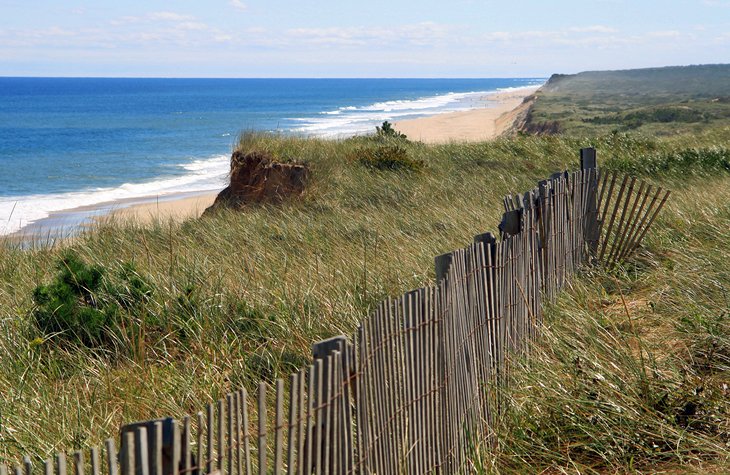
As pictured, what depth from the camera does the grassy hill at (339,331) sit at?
11.8 feet

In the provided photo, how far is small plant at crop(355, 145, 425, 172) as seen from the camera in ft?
47.0

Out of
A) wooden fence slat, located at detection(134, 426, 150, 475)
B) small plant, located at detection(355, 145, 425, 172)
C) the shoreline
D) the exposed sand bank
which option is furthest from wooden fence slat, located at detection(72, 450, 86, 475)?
the exposed sand bank

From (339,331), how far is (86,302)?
2120mm

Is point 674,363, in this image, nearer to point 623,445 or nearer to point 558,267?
point 623,445

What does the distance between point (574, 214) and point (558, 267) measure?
0.75 m

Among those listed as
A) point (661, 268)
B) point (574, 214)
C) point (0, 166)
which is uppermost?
point (574, 214)

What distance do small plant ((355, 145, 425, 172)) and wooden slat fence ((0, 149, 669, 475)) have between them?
8913 mm

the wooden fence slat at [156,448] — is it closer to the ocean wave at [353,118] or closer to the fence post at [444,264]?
the fence post at [444,264]

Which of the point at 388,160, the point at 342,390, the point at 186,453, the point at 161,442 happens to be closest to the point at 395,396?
the point at 342,390

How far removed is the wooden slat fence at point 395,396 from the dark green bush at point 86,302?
1.73 metres

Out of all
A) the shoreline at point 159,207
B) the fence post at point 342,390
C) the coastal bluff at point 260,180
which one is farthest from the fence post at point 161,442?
the coastal bluff at point 260,180

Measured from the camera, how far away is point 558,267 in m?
5.80

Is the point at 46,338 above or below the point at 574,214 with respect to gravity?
below

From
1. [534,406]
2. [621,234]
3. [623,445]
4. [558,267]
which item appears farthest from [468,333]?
[621,234]
